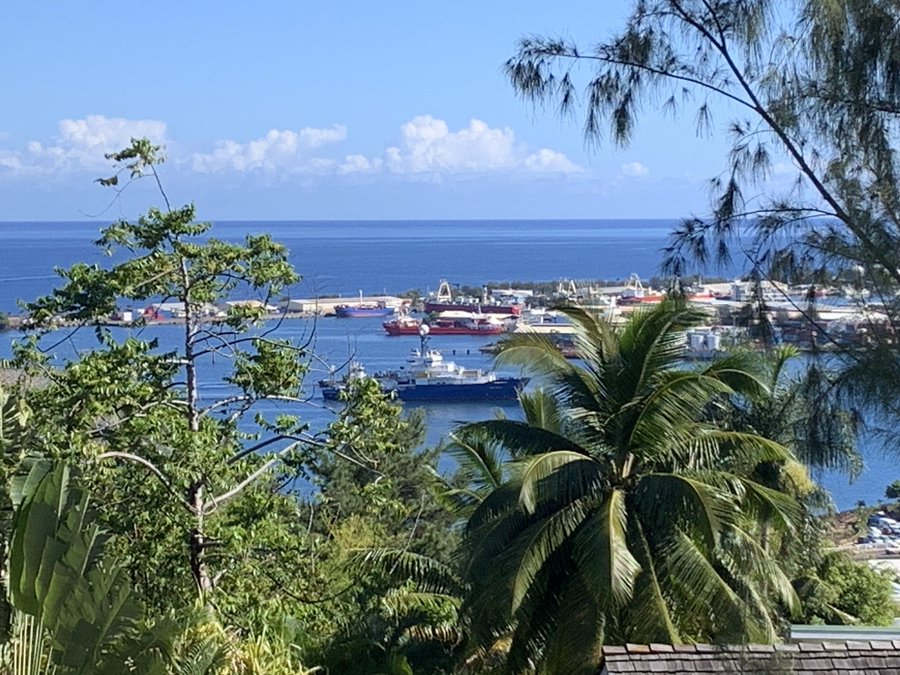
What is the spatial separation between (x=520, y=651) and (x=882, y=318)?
6207 mm

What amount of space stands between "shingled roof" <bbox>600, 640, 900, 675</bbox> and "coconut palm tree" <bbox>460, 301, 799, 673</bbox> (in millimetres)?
475

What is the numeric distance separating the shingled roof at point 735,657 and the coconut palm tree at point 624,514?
475 mm

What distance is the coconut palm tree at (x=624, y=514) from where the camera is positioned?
10.8 m

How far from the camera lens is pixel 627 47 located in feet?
25.7

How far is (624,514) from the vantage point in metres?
11.2

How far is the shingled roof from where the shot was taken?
9758 millimetres

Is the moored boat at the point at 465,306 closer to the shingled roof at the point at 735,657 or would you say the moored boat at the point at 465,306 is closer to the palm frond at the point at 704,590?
the palm frond at the point at 704,590

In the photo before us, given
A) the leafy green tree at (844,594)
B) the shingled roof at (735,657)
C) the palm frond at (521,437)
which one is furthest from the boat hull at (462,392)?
the shingled roof at (735,657)

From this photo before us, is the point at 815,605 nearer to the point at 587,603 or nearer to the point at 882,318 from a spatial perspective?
the point at 587,603

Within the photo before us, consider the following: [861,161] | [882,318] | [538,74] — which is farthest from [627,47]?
[882,318]

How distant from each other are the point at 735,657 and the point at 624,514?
219 centimetres

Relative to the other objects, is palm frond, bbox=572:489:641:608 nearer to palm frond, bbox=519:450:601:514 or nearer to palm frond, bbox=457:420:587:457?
palm frond, bbox=519:450:601:514

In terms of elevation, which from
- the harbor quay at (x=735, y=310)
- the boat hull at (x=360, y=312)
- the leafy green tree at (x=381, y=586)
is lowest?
the boat hull at (x=360, y=312)

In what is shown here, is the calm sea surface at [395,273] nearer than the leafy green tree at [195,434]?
No
